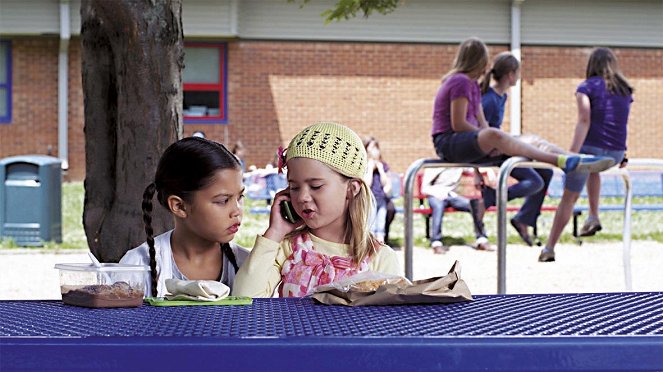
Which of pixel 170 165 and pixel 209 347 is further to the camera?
Result: pixel 170 165

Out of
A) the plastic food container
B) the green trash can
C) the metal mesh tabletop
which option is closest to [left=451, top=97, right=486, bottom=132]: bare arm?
the metal mesh tabletop

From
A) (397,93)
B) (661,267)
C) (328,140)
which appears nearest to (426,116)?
(397,93)

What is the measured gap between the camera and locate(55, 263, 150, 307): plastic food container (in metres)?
1.99

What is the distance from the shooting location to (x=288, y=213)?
3.22 meters

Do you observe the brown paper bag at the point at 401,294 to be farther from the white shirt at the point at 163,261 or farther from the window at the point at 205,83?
the window at the point at 205,83

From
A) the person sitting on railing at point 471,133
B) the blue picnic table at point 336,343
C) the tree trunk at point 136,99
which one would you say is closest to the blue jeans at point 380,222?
the person sitting on railing at point 471,133

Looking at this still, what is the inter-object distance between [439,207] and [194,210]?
949 centimetres

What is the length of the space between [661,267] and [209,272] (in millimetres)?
8053

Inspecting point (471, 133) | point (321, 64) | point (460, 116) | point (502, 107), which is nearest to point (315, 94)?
point (321, 64)

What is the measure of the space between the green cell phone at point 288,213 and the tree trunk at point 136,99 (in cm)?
144

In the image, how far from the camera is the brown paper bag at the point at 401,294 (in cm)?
200

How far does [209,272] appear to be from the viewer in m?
3.39

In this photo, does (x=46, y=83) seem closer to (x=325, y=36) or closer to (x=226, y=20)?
(x=226, y=20)

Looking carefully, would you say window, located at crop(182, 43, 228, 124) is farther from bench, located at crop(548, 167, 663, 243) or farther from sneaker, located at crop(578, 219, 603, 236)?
sneaker, located at crop(578, 219, 603, 236)
